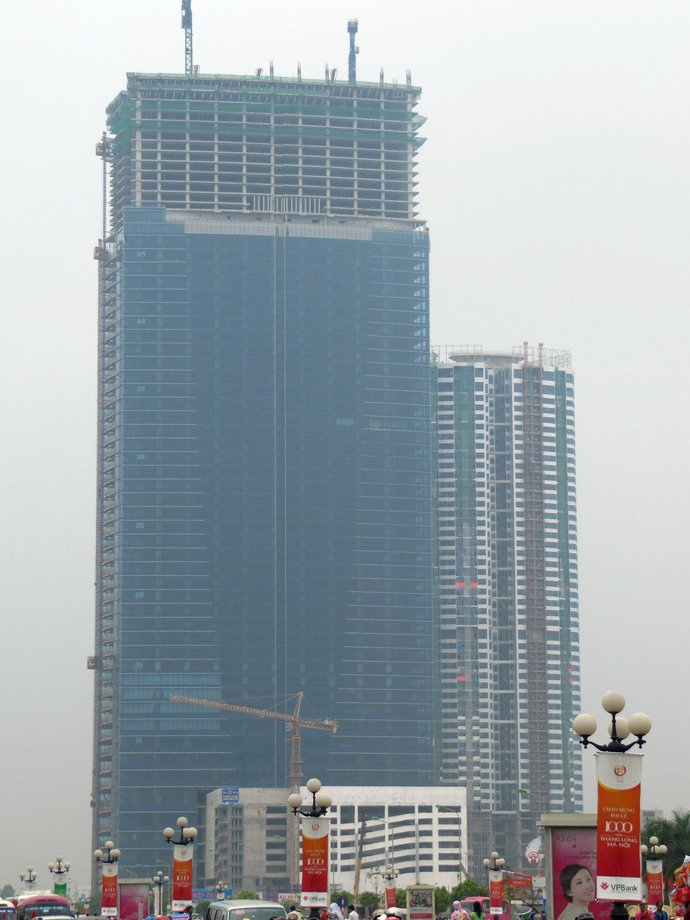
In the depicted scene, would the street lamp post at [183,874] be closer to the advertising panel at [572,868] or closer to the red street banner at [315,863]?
the red street banner at [315,863]

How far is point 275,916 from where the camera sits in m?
41.5

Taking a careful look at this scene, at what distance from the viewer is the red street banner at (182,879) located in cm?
5638

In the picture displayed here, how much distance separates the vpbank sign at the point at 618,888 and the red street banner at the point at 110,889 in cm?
3790

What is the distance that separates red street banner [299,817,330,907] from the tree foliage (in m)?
49.5

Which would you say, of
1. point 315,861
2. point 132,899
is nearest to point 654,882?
point 315,861

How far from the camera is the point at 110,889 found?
6594 cm

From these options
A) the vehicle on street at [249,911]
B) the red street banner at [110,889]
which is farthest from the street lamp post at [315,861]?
the red street banner at [110,889]

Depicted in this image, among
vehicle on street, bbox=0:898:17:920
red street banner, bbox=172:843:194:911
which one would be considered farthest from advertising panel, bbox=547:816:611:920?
vehicle on street, bbox=0:898:17:920

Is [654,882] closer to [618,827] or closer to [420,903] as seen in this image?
[420,903]

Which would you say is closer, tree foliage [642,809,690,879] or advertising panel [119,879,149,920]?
advertising panel [119,879,149,920]

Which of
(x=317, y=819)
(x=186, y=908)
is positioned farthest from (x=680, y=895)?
(x=186, y=908)

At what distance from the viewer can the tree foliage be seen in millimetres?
94812

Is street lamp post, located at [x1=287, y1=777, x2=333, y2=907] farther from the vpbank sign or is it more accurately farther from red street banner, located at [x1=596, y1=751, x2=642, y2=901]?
the vpbank sign

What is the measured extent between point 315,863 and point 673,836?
5277 cm
